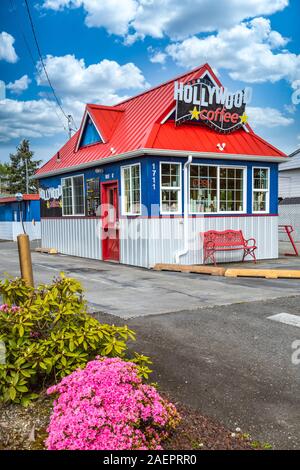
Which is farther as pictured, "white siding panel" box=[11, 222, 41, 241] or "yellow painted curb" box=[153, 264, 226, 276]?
"white siding panel" box=[11, 222, 41, 241]

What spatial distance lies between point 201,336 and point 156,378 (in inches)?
57.7

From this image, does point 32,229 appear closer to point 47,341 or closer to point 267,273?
point 267,273

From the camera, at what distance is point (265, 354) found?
4914 millimetres

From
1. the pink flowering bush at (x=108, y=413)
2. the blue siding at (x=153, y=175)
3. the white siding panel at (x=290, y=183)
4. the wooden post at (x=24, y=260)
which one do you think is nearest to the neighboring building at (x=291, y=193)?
the white siding panel at (x=290, y=183)

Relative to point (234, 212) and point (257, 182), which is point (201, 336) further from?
point (257, 182)

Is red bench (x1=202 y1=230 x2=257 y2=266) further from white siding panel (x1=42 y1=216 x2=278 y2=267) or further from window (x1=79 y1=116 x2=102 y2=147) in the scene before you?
window (x1=79 y1=116 x2=102 y2=147)

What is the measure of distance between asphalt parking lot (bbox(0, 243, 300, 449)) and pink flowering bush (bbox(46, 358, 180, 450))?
722 millimetres

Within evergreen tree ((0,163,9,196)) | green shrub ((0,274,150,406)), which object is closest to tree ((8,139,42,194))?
evergreen tree ((0,163,9,196))

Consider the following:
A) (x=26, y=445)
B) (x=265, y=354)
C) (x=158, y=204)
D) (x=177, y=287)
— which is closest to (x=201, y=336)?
(x=265, y=354)

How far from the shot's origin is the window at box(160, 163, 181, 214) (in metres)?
12.4

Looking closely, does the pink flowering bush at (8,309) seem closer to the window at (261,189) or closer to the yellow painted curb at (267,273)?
the yellow painted curb at (267,273)

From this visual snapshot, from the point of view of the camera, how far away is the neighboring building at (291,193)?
2336 centimetres

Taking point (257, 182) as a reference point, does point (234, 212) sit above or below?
below

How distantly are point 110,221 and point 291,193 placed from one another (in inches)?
654
